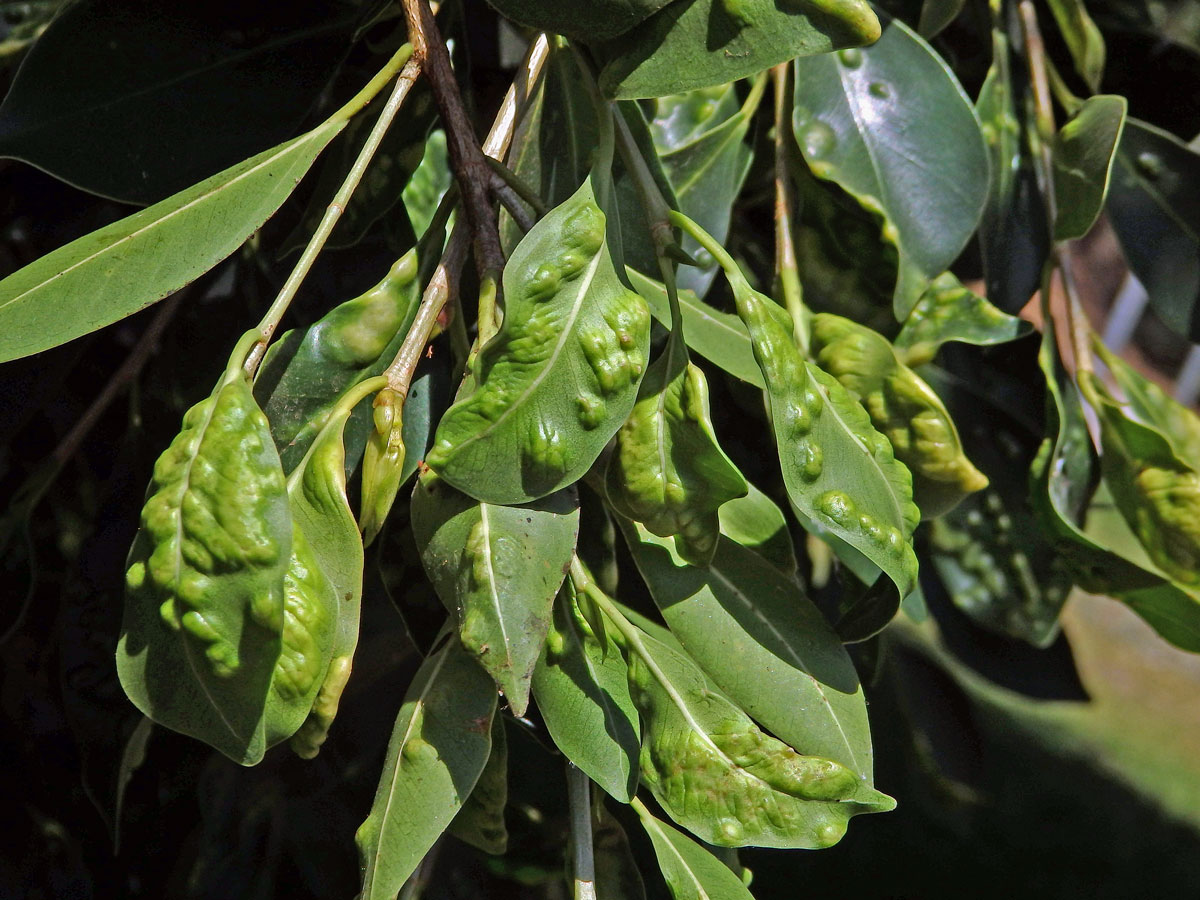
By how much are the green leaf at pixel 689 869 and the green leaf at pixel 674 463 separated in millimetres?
179

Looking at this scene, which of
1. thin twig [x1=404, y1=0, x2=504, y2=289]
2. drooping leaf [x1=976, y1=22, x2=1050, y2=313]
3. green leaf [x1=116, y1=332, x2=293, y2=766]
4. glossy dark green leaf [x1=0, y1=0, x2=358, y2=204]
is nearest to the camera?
green leaf [x1=116, y1=332, x2=293, y2=766]

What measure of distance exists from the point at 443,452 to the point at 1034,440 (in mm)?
548

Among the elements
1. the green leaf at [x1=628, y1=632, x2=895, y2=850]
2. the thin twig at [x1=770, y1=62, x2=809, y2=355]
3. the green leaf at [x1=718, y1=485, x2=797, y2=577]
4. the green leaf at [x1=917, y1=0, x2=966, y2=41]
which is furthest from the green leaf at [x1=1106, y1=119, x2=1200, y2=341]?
the green leaf at [x1=628, y1=632, x2=895, y2=850]

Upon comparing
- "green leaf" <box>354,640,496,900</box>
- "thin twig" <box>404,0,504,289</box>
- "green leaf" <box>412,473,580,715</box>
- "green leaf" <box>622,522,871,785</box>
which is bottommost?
"green leaf" <box>622,522,871,785</box>

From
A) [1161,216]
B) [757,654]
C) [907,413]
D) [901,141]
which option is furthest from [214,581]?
[1161,216]

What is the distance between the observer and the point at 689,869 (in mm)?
566

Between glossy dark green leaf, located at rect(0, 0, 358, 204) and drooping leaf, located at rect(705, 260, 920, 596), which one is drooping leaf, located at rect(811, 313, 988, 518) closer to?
drooping leaf, located at rect(705, 260, 920, 596)

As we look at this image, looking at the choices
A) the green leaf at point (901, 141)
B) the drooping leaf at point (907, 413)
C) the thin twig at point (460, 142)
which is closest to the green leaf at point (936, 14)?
the green leaf at point (901, 141)

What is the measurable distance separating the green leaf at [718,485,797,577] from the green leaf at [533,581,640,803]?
12 cm

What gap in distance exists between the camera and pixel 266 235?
0.80 metres

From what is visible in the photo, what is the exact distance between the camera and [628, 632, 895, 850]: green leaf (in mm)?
484

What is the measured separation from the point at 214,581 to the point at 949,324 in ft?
1.75

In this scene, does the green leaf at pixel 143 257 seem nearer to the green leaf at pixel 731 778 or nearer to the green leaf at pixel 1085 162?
the green leaf at pixel 731 778

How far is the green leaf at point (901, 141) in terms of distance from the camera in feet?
2.25
